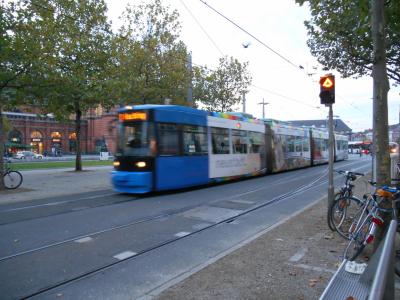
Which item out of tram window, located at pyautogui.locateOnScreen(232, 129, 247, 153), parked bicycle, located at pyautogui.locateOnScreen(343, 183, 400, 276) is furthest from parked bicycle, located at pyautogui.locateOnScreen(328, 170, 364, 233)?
tram window, located at pyautogui.locateOnScreen(232, 129, 247, 153)

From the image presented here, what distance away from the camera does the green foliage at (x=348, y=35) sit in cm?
872

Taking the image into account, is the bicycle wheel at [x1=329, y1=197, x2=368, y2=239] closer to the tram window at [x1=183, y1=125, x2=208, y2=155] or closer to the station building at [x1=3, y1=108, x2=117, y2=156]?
the tram window at [x1=183, y1=125, x2=208, y2=155]

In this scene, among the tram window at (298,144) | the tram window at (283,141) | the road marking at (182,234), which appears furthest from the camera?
the tram window at (298,144)

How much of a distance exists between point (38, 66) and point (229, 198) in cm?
884

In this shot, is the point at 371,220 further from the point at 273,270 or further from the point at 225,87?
the point at 225,87

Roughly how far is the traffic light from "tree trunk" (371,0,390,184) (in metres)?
3.56

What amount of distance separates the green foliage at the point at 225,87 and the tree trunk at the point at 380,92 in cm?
2941

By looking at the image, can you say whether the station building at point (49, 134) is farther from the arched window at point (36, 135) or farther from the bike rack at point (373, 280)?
the bike rack at point (373, 280)

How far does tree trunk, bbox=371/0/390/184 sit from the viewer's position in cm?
511

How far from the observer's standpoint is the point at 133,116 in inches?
515

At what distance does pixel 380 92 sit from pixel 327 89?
3757 millimetres

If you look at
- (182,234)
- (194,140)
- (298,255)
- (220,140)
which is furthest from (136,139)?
(298,255)

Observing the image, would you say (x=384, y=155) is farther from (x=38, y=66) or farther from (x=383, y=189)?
(x=38, y=66)

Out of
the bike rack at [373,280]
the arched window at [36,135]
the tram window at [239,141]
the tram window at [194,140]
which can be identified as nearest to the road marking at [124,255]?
the bike rack at [373,280]
